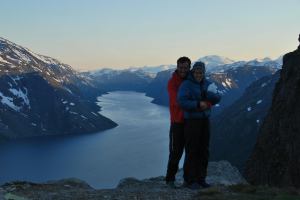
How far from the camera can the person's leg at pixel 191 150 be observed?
17.1 meters

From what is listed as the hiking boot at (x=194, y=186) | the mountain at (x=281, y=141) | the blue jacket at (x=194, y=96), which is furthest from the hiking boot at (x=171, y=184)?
the mountain at (x=281, y=141)

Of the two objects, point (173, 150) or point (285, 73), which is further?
point (285, 73)

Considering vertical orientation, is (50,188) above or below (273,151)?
below

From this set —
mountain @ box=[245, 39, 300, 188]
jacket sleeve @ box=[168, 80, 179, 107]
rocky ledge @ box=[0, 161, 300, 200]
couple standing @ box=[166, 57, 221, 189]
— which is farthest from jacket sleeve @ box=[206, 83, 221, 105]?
mountain @ box=[245, 39, 300, 188]

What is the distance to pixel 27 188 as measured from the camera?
18.8 meters

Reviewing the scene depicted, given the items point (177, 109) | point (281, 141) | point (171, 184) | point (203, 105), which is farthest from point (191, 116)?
point (281, 141)

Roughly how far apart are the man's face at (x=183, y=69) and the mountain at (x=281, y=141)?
1294 inches

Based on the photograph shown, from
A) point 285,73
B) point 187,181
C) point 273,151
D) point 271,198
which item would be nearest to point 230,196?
point 271,198

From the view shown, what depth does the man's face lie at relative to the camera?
56.6 ft

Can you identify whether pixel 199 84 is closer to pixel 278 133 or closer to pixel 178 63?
pixel 178 63

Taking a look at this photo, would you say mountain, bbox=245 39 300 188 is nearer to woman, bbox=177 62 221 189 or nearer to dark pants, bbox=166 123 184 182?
dark pants, bbox=166 123 184 182

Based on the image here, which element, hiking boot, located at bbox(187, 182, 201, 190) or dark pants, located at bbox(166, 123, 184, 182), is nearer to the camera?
hiking boot, located at bbox(187, 182, 201, 190)

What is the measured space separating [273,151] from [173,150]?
151 ft

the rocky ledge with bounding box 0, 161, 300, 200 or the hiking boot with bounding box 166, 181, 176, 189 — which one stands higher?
the hiking boot with bounding box 166, 181, 176, 189
